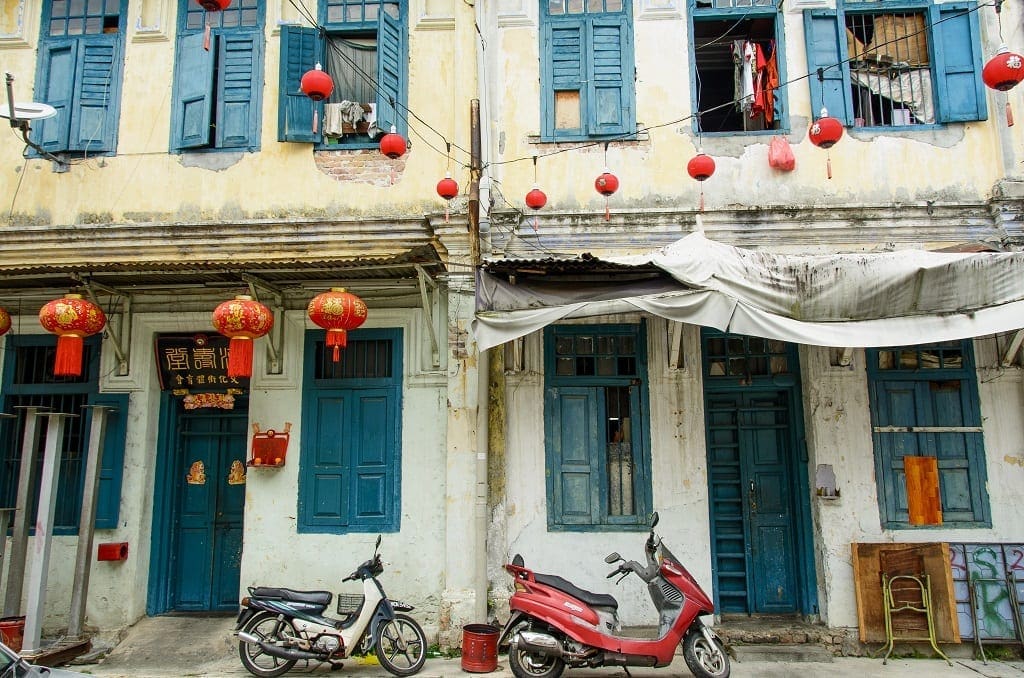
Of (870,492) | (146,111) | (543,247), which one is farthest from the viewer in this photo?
(146,111)

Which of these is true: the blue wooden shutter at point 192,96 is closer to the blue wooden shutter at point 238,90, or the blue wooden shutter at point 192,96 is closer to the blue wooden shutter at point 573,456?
the blue wooden shutter at point 238,90

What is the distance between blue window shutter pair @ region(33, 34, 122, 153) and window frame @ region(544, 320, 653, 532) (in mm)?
5647

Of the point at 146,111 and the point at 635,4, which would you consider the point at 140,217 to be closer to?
the point at 146,111

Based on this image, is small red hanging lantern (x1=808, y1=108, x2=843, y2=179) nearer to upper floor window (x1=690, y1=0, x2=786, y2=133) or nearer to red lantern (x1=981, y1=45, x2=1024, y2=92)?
upper floor window (x1=690, y1=0, x2=786, y2=133)

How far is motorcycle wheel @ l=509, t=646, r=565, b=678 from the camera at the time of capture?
6.00 meters

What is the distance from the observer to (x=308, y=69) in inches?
323

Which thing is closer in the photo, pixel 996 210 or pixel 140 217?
pixel 996 210

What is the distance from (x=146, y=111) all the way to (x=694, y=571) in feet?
25.9

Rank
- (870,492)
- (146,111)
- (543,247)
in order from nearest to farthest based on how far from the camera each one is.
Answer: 1. (870,492)
2. (543,247)
3. (146,111)

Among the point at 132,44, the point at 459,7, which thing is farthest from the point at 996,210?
the point at 132,44

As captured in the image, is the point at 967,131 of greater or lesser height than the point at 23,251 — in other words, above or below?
above

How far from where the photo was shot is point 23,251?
813cm

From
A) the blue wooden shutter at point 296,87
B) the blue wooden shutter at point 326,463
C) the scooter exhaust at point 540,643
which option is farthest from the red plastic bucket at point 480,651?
the blue wooden shutter at point 296,87

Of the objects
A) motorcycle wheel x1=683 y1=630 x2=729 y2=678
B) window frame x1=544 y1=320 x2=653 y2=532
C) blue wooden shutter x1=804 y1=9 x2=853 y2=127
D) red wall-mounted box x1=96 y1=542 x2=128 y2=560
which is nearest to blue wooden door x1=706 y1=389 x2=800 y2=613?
window frame x1=544 y1=320 x2=653 y2=532
